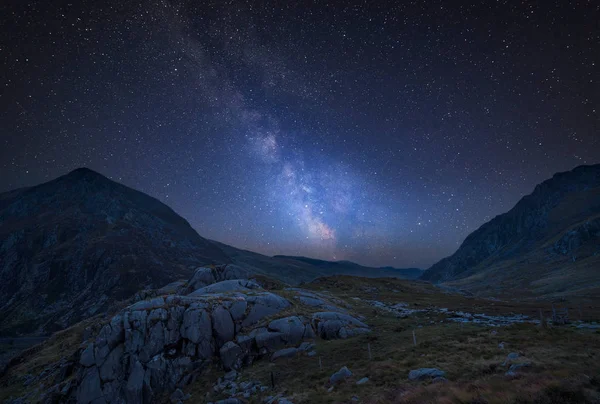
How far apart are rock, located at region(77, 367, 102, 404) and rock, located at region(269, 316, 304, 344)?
56.8ft

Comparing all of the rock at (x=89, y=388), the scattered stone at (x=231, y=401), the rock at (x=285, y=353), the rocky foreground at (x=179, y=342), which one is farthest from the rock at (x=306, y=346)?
the rock at (x=89, y=388)

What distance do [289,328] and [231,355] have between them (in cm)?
632

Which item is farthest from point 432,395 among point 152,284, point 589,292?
point 152,284

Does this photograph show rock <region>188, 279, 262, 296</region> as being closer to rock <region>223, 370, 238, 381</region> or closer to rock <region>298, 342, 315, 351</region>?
rock <region>223, 370, 238, 381</region>

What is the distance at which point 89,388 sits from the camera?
88.8ft

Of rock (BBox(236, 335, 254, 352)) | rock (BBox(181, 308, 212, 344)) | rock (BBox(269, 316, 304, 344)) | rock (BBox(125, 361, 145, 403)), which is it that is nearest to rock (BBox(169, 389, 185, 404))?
rock (BBox(125, 361, 145, 403))

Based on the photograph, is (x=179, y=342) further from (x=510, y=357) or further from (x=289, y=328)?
(x=510, y=357)

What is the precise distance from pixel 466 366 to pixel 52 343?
8290cm

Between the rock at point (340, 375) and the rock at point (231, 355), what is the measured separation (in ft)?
37.2

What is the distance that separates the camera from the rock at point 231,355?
27.0 metres

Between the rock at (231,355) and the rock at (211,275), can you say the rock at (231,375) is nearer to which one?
the rock at (231,355)

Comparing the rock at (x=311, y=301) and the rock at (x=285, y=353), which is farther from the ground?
the rock at (x=311, y=301)

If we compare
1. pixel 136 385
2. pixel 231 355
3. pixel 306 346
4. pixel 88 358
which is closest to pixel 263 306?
pixel 231 355

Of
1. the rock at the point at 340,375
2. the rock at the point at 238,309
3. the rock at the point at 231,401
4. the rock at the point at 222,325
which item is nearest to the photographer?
the rock at the point at 340,375
